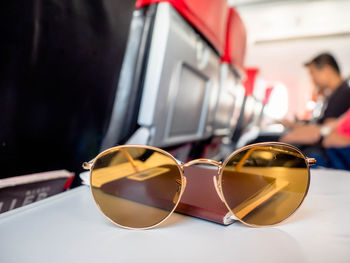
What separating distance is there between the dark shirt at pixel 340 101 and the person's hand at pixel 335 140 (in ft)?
2.97

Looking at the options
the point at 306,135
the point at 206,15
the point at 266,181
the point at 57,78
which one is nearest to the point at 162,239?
the point at 266,181

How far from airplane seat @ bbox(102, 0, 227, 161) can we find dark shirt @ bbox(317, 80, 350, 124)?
5.16 feet

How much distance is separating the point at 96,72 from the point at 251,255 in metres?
0.49

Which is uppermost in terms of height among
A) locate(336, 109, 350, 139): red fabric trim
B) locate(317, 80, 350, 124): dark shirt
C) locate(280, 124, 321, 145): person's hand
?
locate(317, 80, 350, 124): dark shirt

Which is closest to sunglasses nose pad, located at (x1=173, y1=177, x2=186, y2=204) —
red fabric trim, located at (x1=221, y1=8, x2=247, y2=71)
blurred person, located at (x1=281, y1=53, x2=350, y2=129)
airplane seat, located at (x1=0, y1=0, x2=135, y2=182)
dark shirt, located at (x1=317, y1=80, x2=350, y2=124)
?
airplane seat, located at (x1=0, y1=0, x2=135, y2=182)

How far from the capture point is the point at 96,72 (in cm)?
59

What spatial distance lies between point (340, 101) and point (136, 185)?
222 cm

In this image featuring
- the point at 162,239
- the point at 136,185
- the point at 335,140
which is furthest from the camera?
the point at 335,140

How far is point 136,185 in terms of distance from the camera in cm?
44

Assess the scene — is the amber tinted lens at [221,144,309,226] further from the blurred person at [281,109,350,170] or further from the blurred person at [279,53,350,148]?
the blurred person at [279,53,350,148]

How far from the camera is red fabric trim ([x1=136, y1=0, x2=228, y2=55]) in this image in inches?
29.6

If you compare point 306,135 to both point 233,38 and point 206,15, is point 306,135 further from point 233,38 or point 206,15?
point 206,15

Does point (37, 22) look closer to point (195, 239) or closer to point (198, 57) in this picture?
point (195, 239)

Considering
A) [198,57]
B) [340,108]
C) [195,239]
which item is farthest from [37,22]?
[340,108]
